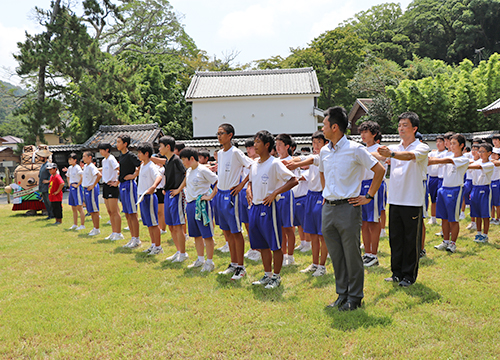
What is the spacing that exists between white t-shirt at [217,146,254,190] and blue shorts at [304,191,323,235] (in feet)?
3.65

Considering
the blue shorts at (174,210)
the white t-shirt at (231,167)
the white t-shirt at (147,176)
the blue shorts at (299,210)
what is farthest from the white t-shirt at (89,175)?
the blue shorts at (299,210)

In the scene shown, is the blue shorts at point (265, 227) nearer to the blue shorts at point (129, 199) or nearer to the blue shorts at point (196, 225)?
the blue shorts at point (196, 225)

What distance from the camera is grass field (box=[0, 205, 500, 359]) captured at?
11.1ft

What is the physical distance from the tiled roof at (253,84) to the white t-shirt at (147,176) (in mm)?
21951

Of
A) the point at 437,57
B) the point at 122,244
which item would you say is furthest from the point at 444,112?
the point at 122,244

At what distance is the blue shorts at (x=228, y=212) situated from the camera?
5.32m

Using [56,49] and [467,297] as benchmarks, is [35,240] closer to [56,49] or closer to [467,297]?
[467,297]

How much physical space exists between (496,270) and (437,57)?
44893 millimetres

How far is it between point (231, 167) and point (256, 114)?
23603mm

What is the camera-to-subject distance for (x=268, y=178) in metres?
4.76

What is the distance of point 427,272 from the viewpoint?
528cm

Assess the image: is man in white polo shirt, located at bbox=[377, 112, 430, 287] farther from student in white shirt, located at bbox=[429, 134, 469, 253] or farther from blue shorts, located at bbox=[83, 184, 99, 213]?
blue shorts, located at bbox=[83, 184, 99, 213]

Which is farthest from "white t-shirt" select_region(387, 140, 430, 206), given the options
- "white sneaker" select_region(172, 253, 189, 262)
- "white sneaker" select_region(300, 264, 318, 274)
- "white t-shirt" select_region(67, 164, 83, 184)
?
"white t-shirt" select_region(67, 164, 83, 184)

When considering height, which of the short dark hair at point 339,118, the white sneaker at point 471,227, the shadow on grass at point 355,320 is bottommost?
the white sneaker at point 471,227
